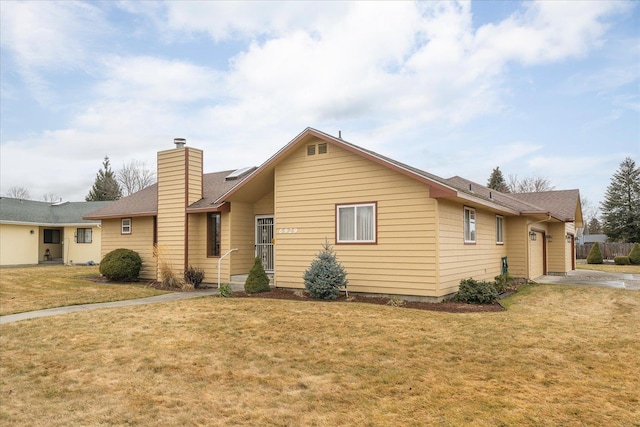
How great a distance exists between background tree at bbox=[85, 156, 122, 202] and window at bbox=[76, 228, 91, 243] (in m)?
19.8

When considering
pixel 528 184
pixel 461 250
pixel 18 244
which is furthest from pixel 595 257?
pixel 18 244

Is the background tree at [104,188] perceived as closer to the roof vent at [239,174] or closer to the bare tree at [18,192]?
the bare tree at [18,192]

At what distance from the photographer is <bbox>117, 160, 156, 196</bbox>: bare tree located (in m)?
56.7

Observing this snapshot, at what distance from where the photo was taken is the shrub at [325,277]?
12406 mm

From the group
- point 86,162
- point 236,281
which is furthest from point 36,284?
point 86,162

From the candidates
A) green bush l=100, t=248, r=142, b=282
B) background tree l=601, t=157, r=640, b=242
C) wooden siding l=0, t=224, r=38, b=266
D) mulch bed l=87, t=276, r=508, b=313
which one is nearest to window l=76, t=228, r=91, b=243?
wooden siding l=0, t=224, r=38, b=266

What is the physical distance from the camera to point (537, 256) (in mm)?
22172

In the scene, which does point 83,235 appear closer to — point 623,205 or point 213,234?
point 213,234

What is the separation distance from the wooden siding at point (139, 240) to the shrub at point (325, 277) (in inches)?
344

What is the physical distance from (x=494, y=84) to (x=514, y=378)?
13.6 m

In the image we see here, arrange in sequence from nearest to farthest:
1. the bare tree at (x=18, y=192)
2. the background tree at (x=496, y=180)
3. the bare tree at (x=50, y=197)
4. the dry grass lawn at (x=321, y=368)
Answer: the dry grass lawn at (x=321, y=368) < the background tree at (x=496, y=180) < the bare tree at (x=50, y=197) < the bare tree at (x=18, y=192)

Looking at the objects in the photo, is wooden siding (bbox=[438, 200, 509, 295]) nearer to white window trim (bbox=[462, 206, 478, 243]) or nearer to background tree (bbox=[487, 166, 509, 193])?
white window trim (bbox=[462, 206, 478, 243])

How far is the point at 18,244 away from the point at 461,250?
2698cm

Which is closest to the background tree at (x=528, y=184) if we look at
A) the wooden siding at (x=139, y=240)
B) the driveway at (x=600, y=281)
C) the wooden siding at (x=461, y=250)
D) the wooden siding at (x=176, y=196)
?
the driveway at (x=600, y=281)
